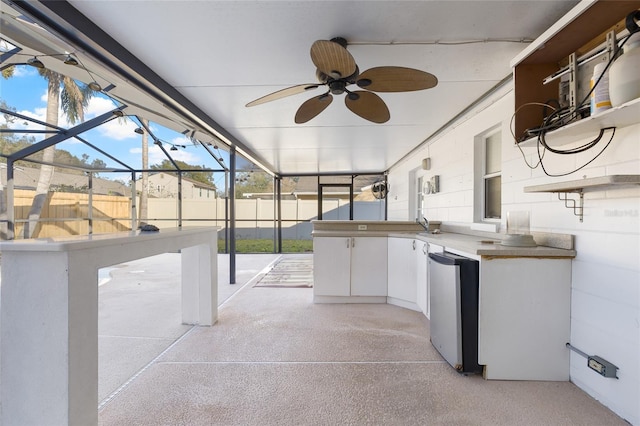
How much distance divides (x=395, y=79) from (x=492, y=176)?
1891 millimetres

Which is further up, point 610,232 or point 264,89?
point 264,89

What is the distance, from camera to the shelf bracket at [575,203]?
1.93 m

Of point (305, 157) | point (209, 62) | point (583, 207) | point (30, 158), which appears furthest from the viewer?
point (305, 157)

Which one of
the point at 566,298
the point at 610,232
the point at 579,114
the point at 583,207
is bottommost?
the point at 566,298

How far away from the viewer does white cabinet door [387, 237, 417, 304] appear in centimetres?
351

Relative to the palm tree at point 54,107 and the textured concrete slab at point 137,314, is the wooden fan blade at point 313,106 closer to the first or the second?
the textured concrete slab at point 137,314

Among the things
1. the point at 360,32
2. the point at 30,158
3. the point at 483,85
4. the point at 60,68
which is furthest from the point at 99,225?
the point at 483,85

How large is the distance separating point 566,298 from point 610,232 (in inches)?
21.9

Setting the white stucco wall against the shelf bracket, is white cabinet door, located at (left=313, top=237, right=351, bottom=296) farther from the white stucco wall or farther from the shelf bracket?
the shelf bracket

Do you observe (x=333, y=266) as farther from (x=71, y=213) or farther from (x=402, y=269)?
(x=71, y=213)

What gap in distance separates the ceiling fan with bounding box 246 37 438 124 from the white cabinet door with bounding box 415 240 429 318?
5.21 ft

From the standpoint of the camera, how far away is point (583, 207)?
6.32 ft

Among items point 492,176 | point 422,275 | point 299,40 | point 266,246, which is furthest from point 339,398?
point 266,246

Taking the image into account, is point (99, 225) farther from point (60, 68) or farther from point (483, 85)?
point (483, 85)
